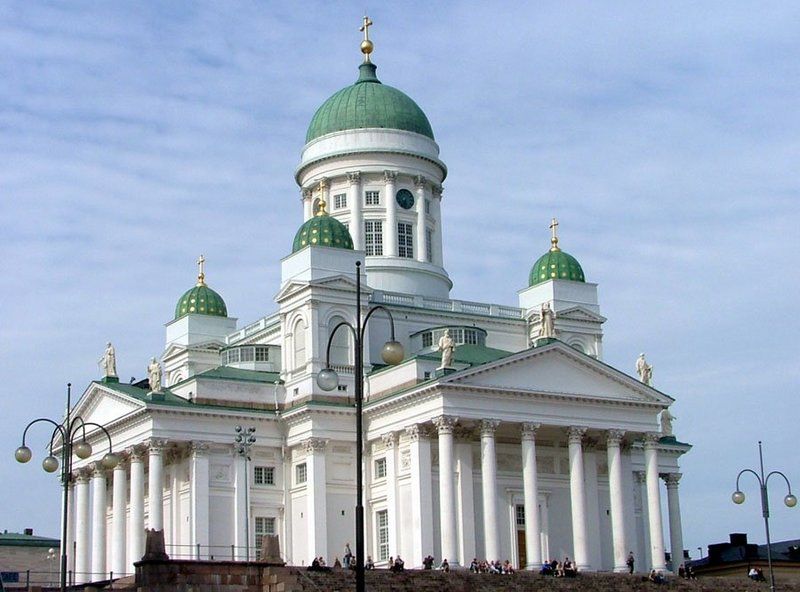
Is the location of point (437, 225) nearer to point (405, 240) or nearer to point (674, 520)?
point (405, 240)

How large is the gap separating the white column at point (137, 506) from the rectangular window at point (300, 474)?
725cm

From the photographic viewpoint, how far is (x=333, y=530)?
225 ft

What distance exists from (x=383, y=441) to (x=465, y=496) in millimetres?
5069

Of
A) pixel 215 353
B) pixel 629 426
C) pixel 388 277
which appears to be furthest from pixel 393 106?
pixel 629 426

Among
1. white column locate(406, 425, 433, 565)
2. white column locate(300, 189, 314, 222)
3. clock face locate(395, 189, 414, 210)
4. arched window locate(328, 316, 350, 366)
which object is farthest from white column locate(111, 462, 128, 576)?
clock face locate(395, 189, 414, 210)

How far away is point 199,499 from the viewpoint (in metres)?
67.9

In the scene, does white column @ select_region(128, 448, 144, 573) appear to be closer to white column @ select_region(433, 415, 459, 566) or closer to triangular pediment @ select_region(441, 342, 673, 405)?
white column @ select_region(433, 415, 459, 566)

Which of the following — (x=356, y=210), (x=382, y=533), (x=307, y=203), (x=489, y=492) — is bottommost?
(x=382, y=533)

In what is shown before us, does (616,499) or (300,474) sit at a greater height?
(300,474)

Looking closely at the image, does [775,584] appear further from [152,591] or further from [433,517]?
[152,591]

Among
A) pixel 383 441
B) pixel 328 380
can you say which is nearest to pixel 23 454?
pixel 328 380

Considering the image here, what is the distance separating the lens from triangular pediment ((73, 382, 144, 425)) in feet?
232

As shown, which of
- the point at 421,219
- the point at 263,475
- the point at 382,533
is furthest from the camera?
the point at 421,219

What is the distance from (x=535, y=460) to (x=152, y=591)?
75.6 ft
